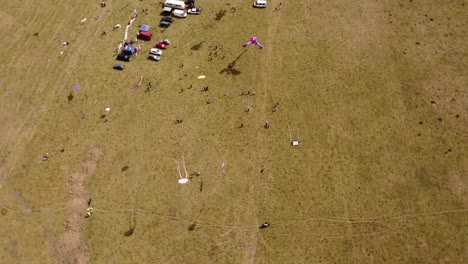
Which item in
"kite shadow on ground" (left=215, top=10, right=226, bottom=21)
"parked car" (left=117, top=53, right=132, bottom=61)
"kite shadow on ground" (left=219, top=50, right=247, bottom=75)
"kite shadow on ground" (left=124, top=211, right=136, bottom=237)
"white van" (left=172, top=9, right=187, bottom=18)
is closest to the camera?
"kite shadow on ground" (left=124, top=211, right=136, bottom=237)

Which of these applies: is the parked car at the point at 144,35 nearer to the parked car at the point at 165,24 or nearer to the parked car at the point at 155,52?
the parked car at the point at 165,24

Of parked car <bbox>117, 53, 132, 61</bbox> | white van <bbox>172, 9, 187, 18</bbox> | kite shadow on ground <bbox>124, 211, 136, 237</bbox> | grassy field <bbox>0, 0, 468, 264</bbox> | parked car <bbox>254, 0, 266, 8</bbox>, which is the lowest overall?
kite shadow on ground <bbox>124, 211, 136, 237</bbox>

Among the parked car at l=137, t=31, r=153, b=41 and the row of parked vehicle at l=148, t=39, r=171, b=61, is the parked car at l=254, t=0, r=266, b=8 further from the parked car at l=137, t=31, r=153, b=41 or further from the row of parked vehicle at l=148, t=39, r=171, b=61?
the parked car at l=137, t=31, r=153, b=41

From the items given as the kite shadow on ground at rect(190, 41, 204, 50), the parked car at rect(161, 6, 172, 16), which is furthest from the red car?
the parked car at rect(161, 6, 172, 16)

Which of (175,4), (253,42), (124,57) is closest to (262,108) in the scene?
(253,42)

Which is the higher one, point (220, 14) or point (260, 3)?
point (260, 3)

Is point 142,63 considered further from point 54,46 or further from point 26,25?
point 26,25

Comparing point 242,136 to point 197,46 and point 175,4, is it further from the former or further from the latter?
point 175,4
